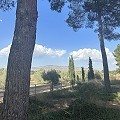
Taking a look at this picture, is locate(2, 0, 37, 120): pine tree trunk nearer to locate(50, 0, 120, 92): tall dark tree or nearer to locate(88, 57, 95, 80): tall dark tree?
locate(50, 0, 120, 92): tall dark tree

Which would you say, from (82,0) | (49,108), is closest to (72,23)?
(82,0)

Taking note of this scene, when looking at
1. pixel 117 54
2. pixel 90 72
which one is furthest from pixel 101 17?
pixel 117 54

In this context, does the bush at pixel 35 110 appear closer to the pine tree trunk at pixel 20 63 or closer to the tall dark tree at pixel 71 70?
the pine tree trunk at pixel 20 63

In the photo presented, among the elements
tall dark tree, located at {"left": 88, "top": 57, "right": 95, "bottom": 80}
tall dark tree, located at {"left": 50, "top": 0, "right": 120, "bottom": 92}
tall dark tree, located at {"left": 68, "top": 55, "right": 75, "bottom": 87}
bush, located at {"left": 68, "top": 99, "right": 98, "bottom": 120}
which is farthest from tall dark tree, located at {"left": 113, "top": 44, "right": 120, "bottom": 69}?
bush, located at {"left": 68, "top": 99, "right": 98, "bottom": 120}

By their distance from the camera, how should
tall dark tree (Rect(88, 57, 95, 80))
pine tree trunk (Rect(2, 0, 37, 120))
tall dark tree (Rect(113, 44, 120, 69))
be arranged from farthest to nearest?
tall dark tree (Rect(113, 44, 120, 69)), tall dark tree (Rect(88, 57, 95, 80)), pine tree trunk (Rect(2, 0, 37, 120))

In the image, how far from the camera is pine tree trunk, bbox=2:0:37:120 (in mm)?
7773

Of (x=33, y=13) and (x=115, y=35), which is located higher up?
(x=115, y=35)

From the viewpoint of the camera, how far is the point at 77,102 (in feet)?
48.3

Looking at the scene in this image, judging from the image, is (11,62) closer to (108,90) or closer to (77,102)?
(77,102)

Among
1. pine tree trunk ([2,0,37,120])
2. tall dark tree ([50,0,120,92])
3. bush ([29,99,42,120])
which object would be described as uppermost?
tall dark tree ([50,0,120,92])

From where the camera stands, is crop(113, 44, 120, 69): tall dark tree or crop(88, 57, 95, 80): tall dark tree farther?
crop(113, 44, 120, 69): tall dark tree

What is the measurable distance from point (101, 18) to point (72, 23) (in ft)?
10.3

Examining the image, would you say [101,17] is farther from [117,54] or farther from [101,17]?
[117,54]

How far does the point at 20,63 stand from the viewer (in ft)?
26.5
